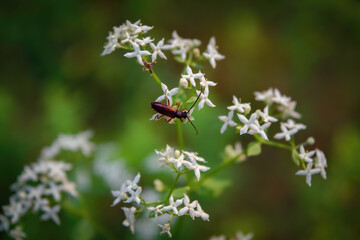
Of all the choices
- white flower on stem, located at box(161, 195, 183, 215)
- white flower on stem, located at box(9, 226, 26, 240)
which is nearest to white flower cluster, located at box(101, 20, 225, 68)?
white flower on stem, located at box(161, 195, 183, 215)

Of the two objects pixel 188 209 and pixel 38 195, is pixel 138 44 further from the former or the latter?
pixel 38 195

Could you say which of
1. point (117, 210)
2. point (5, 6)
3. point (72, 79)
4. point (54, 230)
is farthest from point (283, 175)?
point (5, 6)

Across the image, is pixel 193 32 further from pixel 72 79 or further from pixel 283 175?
pixel 283 175

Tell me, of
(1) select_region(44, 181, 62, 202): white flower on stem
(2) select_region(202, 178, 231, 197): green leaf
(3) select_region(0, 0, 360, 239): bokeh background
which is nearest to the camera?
(2) select_region(202, 178, 231, 197): green leaf

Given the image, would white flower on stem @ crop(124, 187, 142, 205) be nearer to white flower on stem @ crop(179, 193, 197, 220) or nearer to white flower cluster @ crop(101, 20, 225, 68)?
white flower on stem @ crop(179, 193, 197, 220)

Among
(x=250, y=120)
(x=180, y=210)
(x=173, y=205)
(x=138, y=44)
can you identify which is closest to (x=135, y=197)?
(x=173, y=205)

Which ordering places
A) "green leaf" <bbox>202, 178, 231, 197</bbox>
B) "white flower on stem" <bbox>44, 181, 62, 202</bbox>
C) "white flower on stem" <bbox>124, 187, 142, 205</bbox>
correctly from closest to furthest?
"white flower on stem" <bbox>124, 187, 142, 205</bbox>
"green leaf" <bbox>202, 178, 231, 197</bbox>
"white flower on stem" <bbox>44, 181, 62, 202</bbox>
